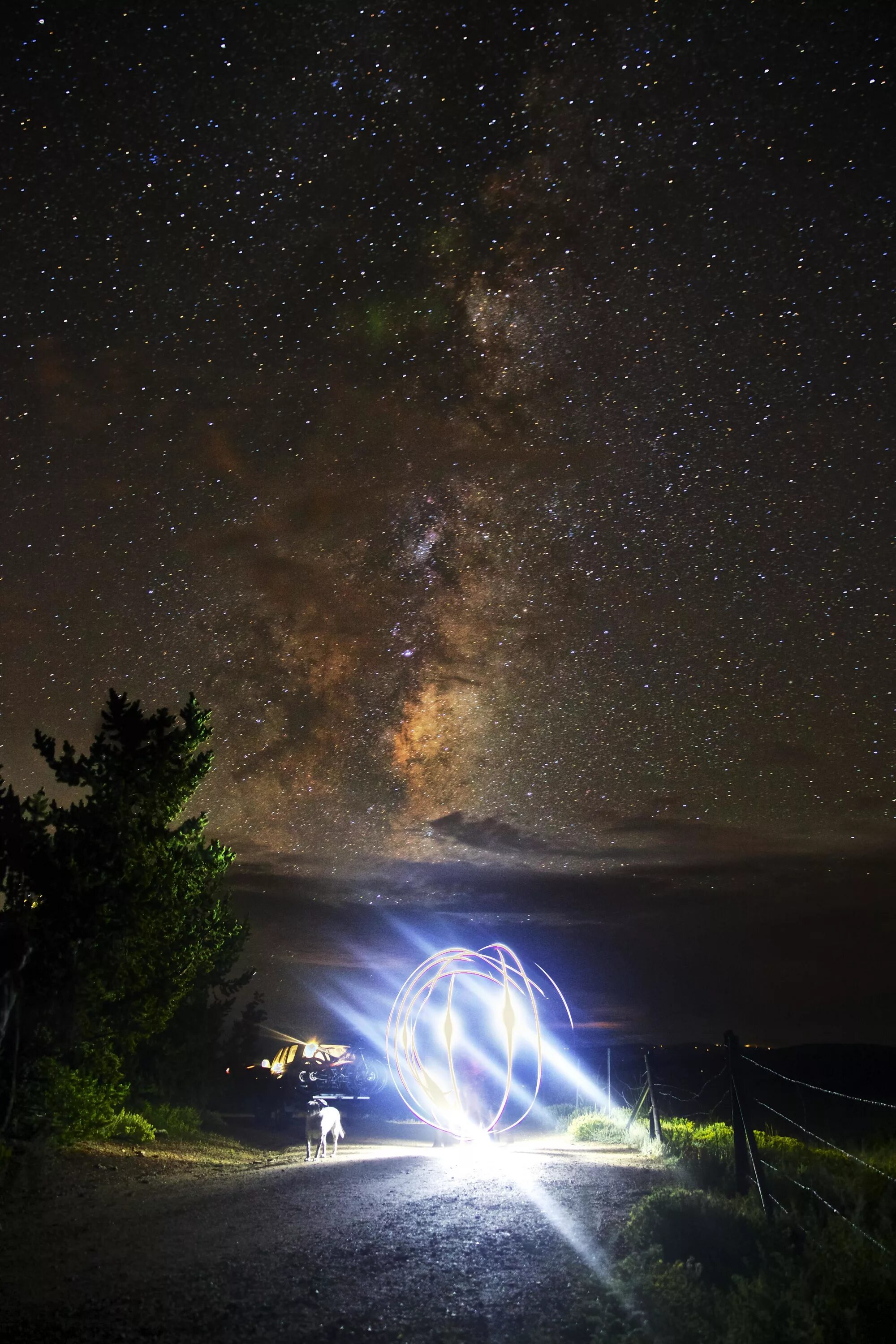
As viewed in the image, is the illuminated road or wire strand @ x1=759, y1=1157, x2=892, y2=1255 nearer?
wire strand @ x1=759, y1=1157, x2=892, y2=1255

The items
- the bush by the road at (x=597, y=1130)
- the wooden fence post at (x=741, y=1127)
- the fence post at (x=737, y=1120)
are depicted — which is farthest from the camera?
the bush by the road at (x=597, y=1130)

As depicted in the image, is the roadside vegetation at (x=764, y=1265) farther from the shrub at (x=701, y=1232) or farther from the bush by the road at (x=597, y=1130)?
Result: the bush by the road at (x=597, y=1130)

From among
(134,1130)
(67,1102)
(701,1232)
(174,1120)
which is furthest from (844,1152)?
(174,1120)

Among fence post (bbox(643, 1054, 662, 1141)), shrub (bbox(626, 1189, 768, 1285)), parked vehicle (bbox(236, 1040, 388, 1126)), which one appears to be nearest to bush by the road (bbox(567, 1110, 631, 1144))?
fence post (bbox(643, 1054, 662, 1141))

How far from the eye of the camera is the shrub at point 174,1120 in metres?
15.2

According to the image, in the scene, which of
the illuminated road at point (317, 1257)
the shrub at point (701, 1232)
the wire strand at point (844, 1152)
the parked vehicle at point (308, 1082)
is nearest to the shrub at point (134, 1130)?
the illuminated road at point (317, 1257)

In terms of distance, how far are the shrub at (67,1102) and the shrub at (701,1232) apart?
27.4 ft

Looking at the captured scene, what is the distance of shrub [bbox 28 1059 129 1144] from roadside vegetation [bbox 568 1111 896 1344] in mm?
8290

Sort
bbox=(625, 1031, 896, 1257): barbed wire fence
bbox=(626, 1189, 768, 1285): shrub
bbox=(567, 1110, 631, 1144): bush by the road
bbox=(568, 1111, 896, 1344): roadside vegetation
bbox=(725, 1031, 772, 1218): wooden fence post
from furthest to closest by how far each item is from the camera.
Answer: bbox=(567, 1110, 631, 1144): bush by the road, bbox=(725, 1031, 772, 1218): wooden fence post, bbox=(625, 1031, 896, 1257): barbed wire fence, bbox=(626, 1189, 768, 1285): shrub, bbox=(568, 1111, 896, 1344): roadside vegetation

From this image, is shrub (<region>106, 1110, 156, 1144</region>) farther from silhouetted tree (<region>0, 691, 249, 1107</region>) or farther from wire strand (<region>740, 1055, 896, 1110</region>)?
wire strand (<region>740, 1055, 896, 1110</region>)

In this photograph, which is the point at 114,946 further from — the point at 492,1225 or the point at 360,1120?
the point at 360,1120

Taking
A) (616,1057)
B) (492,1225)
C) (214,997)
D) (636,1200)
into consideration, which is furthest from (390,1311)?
(616,1057)

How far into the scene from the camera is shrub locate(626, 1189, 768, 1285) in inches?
218

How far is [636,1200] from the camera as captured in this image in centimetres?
774
